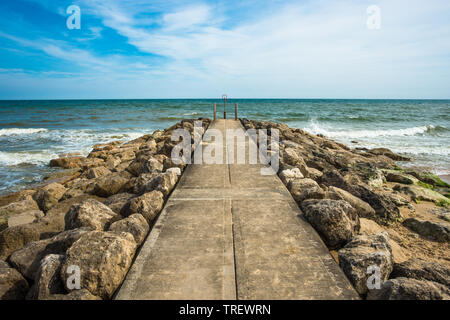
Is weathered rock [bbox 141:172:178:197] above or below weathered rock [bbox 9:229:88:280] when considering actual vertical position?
above

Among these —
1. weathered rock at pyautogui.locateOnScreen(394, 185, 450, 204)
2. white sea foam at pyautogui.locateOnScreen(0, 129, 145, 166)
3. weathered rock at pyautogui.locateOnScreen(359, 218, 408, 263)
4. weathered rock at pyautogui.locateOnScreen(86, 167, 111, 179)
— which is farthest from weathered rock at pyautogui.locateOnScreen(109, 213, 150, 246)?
white sea foam at pyautogui.locateOnScreen(0, 129, 145, 166)

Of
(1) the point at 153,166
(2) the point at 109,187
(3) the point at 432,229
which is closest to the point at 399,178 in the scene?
(3) the point at 432,229

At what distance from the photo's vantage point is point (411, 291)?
205cm

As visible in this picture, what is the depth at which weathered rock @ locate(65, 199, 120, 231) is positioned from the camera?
327 cm

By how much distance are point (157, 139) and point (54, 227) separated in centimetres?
863

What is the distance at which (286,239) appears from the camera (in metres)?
3.02

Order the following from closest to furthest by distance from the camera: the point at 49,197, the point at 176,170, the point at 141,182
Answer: the point at 141,182, the point at 176,170, the point at 49,197

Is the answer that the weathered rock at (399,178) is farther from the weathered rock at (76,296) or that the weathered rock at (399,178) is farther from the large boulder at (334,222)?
the weathered rock at (76,296)

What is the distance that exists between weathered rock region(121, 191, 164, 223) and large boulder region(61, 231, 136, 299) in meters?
0.87

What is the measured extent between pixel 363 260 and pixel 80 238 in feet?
9.01

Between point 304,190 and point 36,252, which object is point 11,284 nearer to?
point 36,252

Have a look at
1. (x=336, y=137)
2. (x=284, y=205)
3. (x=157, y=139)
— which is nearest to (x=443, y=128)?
(x=336, y=137)

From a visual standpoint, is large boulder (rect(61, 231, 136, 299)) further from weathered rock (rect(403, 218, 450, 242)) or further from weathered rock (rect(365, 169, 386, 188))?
weathered rock (rect(365, 169, 386, 188))

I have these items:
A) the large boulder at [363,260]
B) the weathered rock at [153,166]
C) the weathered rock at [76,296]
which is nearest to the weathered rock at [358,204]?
the large boulder at [363,260]
